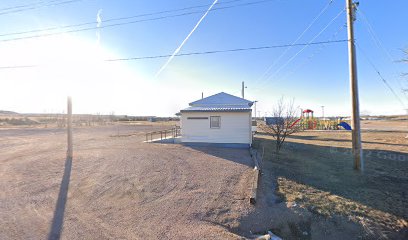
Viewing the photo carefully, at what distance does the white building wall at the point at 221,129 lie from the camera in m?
15.6

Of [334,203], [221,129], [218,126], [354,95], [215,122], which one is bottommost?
[334,203]

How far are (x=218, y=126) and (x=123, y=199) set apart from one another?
1052 centimetres

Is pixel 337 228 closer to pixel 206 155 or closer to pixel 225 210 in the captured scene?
pixel 225 210

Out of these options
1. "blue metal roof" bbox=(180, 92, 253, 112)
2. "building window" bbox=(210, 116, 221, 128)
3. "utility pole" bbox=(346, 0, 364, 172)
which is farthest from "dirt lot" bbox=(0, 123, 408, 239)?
"blue metal roof" bbox=(180, 92, 253, 112)

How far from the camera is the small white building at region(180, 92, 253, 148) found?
1555 centimetres

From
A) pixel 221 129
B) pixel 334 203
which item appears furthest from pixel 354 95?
Answer: pixel 221 129

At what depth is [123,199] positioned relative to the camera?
6.05 m

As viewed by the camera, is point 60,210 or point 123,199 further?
point 123,199

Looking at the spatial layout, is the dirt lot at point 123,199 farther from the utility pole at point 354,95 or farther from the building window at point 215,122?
the building window at point 215,122

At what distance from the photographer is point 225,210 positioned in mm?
5410

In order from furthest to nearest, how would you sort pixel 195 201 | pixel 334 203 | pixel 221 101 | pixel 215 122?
pixel 221 101
pixel 215 122
pixel 334 203
pixel 195 201

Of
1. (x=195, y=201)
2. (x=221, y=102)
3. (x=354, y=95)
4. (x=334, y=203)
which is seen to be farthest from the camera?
(x=221, y=102)

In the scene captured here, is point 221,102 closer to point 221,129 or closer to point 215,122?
point 215,122

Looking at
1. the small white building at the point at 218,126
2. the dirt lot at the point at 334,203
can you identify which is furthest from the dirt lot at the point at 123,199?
the small white building at the point at 218,126
